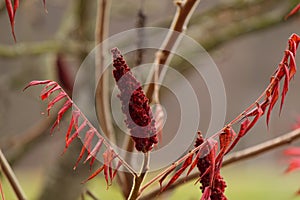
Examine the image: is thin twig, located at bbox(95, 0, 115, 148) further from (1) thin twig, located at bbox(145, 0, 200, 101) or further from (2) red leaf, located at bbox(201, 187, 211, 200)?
(2) red leaf, located at bbox(201, 187, 211, 200)

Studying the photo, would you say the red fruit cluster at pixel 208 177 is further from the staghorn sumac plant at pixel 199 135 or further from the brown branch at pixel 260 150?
the brown branch at pixel 260 150

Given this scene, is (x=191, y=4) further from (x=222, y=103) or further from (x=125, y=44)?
(x=125, y=44)

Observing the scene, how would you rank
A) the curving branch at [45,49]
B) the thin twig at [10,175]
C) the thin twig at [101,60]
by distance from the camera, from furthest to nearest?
1. the curving branch at [45,49]
2. the thin twig at [101,60]
3. the thin twig at [10,175]

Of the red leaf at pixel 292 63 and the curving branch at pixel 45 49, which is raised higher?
the curving branch at pixel 45 49

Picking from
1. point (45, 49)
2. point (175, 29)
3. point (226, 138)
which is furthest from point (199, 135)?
point (45, 49)

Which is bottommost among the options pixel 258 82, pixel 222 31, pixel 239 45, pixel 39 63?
pixel 258 82

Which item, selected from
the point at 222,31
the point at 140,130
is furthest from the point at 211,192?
the point at 222,31

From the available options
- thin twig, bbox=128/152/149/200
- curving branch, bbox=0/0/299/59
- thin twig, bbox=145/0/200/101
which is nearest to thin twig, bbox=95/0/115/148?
thin twig, bbox=145/0/200/101

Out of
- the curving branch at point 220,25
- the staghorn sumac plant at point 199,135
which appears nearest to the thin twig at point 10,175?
the staghorn sumac plant at point 199,135
